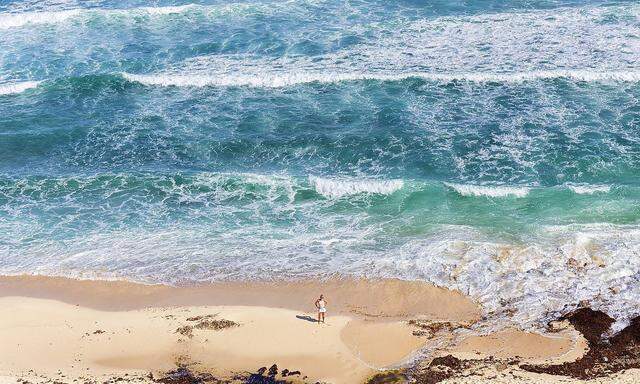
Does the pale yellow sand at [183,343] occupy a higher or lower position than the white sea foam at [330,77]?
lower

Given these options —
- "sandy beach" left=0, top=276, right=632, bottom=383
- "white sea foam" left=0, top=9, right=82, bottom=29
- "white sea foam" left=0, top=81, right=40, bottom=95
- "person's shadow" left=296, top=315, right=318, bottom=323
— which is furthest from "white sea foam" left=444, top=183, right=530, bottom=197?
"white sea foam" left=0, top=9, right=82, bottom=29

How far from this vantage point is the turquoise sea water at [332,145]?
23.6 m

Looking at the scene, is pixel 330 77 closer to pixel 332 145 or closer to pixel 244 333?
pixel 332 145

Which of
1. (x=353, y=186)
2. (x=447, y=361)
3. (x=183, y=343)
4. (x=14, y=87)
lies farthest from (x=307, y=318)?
(x=14, y=87)

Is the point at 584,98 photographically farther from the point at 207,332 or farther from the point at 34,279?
the point at 34,279

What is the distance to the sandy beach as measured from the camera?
1872 cm

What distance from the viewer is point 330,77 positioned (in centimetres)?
3634

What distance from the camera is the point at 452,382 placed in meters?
17.5

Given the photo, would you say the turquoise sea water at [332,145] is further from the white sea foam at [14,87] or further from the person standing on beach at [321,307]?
the person standing on beach at [321,307]

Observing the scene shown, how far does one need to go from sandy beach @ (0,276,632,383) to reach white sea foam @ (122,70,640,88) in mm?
16216

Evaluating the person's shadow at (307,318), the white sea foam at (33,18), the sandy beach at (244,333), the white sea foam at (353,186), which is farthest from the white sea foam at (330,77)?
the person's shadow at (307,318)

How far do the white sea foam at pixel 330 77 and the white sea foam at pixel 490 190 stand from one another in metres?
9.63

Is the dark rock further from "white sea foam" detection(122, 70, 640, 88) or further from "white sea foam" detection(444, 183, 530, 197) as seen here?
"white sea foam" detection(122, 70, 640, 88)

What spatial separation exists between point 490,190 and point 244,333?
11.9 m
